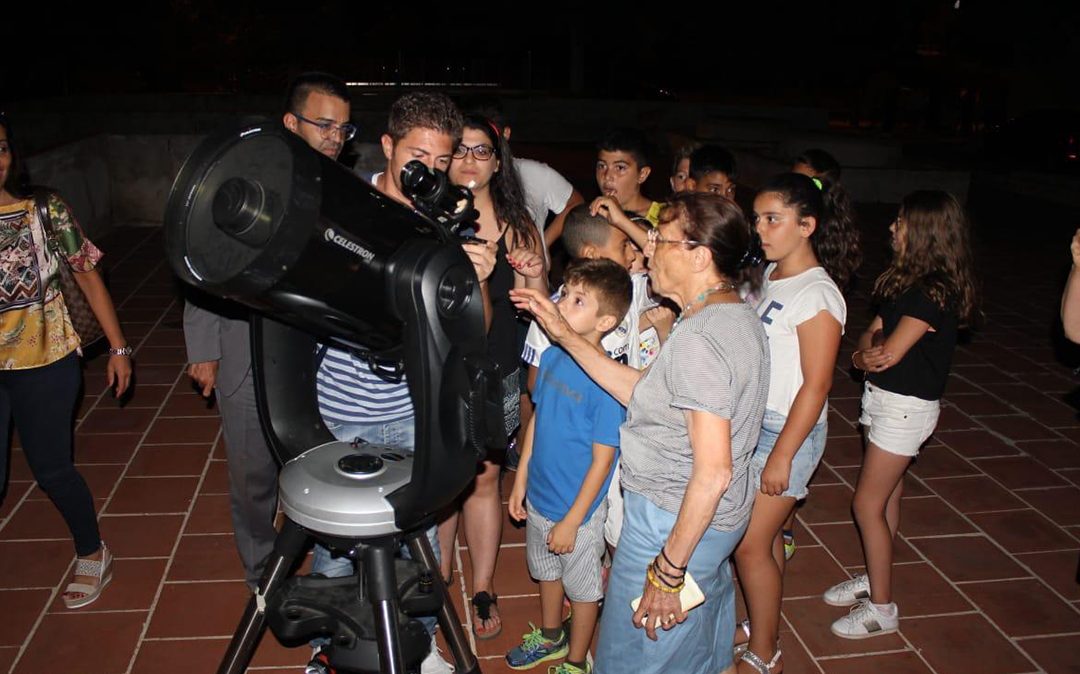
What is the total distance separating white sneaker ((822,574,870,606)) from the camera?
3605 millimetres

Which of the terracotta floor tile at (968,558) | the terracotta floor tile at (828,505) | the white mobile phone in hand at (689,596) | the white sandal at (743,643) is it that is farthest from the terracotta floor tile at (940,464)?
the white mobile phone in hand at (689,596)

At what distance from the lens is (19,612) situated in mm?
3383

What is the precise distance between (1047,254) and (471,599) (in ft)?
32.1

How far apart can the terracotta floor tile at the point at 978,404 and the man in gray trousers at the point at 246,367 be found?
4.45 metres

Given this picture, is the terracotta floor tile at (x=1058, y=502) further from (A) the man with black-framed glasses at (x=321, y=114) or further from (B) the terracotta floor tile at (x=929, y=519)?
(A) the man with black-framed glasses at (x=321, y=114)

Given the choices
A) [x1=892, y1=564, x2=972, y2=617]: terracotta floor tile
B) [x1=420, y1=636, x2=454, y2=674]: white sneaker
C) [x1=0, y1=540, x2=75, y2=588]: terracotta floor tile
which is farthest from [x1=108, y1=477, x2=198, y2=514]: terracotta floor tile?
[x1=892, y1=564, x2=972, y2=617]: terracotta floor tile

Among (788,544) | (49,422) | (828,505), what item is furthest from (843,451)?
(49,422)

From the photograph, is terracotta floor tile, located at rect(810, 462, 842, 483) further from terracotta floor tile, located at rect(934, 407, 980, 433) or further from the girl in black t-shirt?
the girl in black t-shirt

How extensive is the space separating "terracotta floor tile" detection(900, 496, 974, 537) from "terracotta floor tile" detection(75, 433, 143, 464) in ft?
13.3

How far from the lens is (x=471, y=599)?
11.8 ft

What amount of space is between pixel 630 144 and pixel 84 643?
10.0 ft

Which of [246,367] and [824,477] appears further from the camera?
[824,477]

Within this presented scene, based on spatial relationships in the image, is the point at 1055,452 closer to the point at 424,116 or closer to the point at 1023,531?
the point at 1023,531

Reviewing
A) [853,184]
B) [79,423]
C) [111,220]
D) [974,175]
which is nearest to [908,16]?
[974,175]
